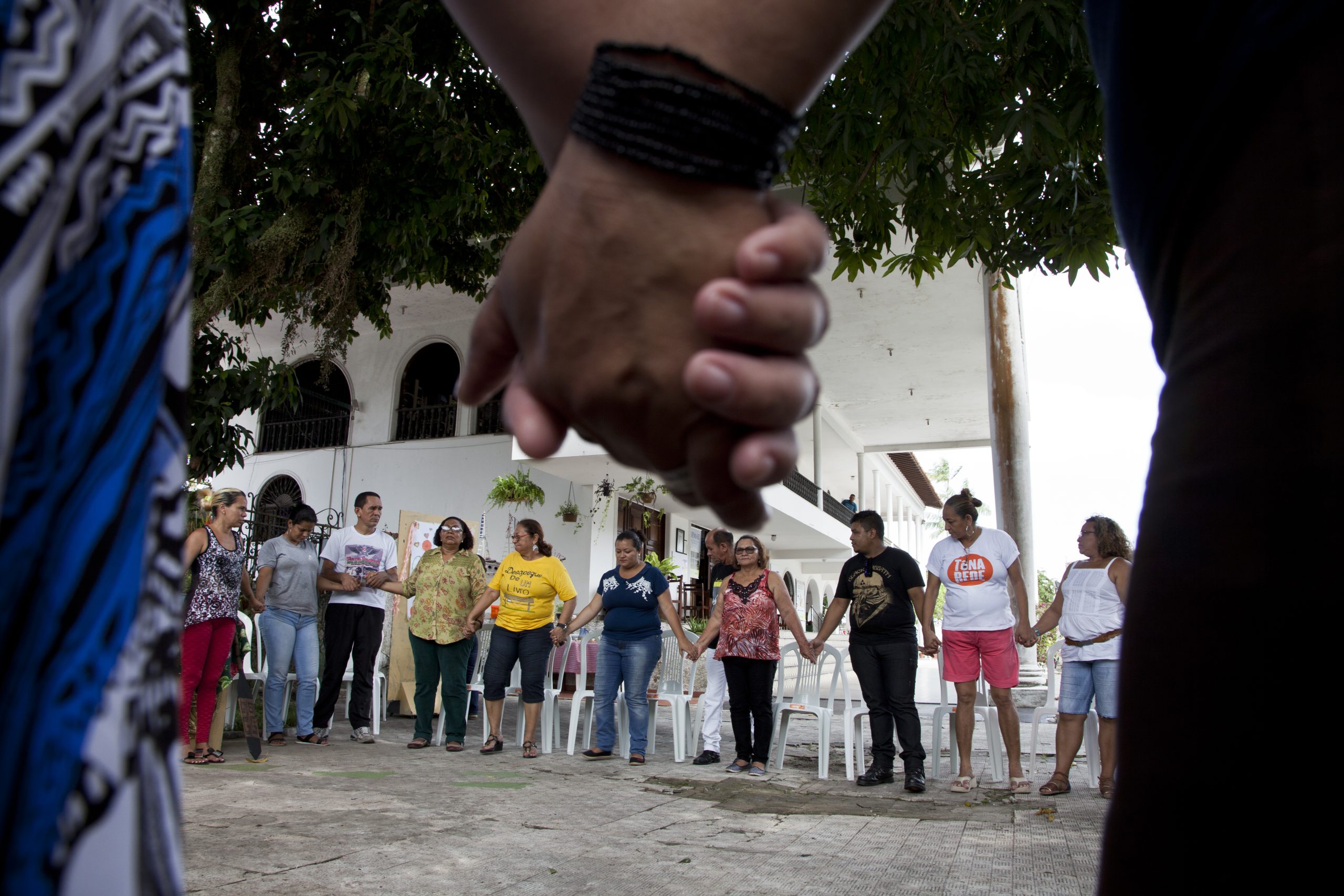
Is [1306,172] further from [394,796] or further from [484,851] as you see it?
[394,796]

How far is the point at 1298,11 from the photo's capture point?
52 centimetres

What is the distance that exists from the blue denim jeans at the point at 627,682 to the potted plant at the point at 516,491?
6992mm

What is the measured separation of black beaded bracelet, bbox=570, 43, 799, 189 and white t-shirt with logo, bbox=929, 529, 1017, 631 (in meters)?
5.25

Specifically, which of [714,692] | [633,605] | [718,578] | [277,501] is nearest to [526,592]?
[633,605]

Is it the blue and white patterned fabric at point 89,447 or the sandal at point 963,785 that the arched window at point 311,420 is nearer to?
the sandal at point 963,785

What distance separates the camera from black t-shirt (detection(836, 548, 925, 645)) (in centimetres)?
576

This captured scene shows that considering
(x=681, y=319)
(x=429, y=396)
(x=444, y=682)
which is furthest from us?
(x=429, y=396)

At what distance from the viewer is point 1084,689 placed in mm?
5410

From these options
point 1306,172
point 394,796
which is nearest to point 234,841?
point 394,796

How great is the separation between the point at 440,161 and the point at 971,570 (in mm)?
4509

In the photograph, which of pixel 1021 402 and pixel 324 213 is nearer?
pixel 324 213

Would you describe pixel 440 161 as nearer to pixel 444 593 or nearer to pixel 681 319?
pixel 444 593

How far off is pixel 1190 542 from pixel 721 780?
5493 mm

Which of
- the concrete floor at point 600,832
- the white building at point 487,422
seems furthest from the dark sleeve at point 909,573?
the white building at point 487,422
